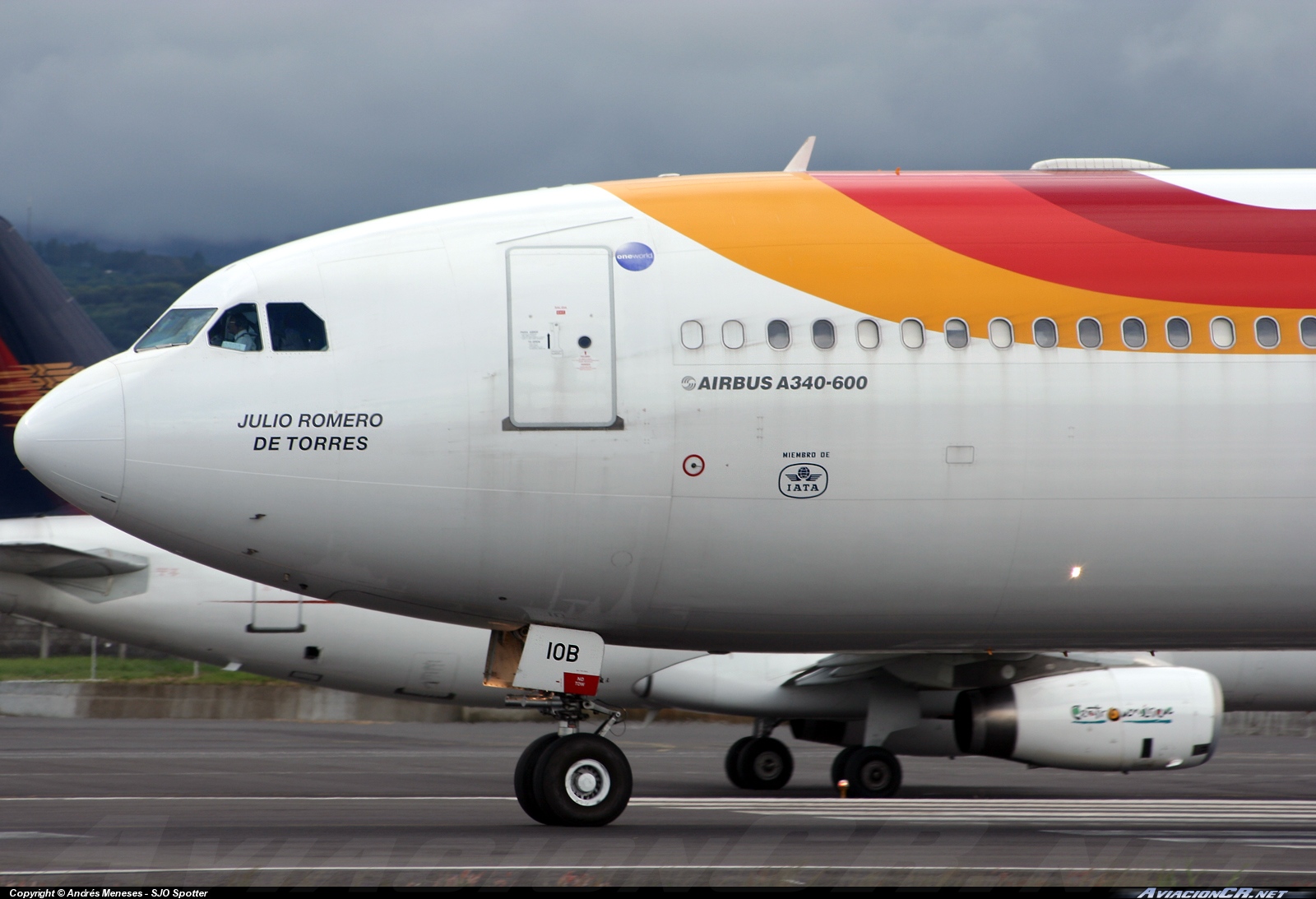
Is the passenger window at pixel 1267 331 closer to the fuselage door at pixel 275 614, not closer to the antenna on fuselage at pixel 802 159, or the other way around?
the antenna on fuselage at pixel 802 159

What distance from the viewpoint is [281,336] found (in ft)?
36.2

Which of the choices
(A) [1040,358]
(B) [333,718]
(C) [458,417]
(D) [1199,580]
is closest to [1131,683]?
(D) [1199,580]

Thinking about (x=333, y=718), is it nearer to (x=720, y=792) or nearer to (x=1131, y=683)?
(x=720, y=792)

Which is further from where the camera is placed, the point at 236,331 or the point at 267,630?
the point at 267,630

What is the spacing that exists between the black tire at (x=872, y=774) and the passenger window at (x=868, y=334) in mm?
7716

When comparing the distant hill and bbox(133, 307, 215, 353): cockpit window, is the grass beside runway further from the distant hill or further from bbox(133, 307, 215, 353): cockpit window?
the distant hill

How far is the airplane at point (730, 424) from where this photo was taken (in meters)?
10.9

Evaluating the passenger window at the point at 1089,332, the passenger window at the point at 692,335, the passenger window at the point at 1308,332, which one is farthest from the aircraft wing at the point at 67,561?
the passenger window at the point at 1308,332

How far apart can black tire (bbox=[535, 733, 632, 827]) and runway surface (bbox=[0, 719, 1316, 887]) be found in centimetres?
20

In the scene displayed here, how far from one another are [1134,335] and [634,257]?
4.00m

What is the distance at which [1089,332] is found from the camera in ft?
37.5

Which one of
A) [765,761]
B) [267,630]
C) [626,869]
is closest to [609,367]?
[626,869]

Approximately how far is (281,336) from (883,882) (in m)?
5.95

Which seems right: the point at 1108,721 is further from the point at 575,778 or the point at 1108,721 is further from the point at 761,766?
the point at 575,778
